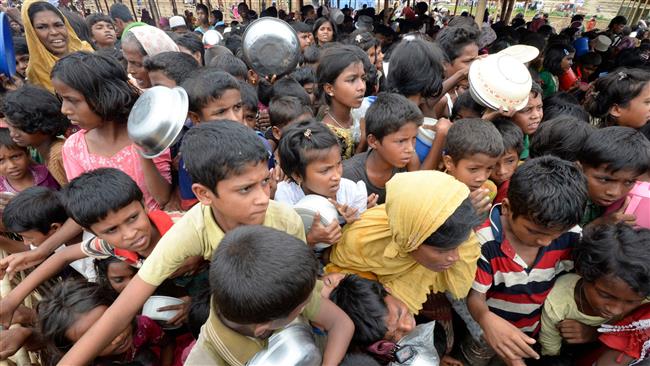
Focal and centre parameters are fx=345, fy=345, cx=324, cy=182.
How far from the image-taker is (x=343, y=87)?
8.59ft

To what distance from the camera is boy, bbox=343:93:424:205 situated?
2027 mm

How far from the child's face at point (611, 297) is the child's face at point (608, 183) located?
587mm

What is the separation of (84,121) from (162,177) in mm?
502

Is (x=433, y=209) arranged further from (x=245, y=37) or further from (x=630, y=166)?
(x=245, y=37)

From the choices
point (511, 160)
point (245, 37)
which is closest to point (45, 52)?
point (245, 37)

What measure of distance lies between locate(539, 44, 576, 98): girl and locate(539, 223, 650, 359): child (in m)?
4.07

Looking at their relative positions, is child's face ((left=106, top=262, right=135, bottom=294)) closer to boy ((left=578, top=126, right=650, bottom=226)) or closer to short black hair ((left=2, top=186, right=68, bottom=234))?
short black hair ((left=2, top=186, right=68, bottom=234))

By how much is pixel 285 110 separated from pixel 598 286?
2.12 meters

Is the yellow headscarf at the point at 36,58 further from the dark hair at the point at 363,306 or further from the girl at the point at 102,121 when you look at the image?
the dark hair at the point at 363,306

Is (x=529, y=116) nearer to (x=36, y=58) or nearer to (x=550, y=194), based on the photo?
(x=550, y=194)

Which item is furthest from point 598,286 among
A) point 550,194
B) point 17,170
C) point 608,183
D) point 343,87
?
point 17,170

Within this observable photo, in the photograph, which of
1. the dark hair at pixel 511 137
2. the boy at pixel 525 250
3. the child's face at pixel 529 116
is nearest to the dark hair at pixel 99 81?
the boy at pixel 525 250

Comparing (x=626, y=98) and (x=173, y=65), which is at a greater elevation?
(x=173, y=65)

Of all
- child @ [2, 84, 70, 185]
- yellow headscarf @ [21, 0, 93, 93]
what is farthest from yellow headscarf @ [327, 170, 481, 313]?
yellow headscarf @ [21, 0, 93, 93]
